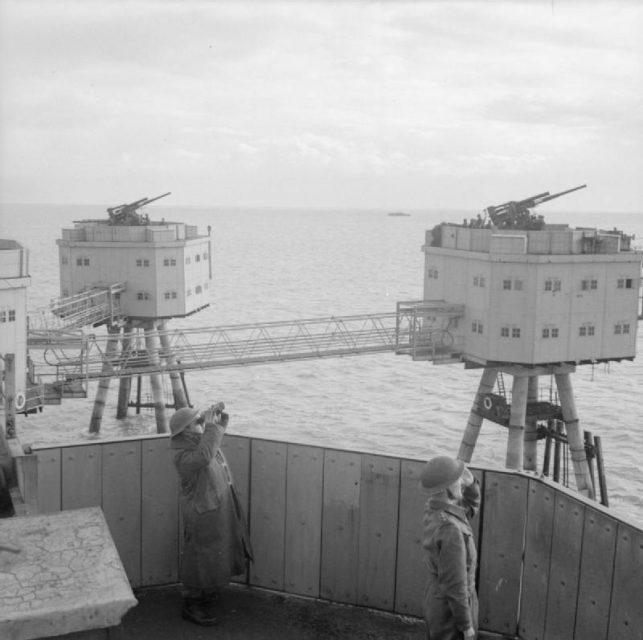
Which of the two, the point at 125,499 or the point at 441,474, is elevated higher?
the point at 441,474

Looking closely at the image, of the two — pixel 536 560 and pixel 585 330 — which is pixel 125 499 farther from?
pixel 585 330

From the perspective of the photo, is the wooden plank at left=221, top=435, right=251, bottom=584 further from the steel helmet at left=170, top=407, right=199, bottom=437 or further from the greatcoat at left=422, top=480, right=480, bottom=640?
the greatcoat at left=422, top=480, right=480, bottom=640

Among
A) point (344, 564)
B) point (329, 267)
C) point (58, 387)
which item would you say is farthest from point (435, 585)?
point (329, 267)

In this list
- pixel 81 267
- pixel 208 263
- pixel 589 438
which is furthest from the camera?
pixel 208 263

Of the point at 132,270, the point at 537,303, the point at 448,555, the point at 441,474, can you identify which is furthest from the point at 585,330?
the point at 448,555

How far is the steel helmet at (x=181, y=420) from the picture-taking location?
28.7 feet

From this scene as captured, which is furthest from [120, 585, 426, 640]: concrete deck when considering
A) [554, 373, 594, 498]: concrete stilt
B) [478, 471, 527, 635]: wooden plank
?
[554, 373, 594, 498]: concrete stilt

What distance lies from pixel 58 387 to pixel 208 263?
13.7m

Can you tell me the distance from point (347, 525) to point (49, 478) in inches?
119

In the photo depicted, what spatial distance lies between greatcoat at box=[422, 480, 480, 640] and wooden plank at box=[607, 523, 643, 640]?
1.28 m

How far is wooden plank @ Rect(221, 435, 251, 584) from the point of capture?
9.79 metres

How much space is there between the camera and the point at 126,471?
380 inches

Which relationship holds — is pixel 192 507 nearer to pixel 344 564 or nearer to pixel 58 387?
pixel 344 564

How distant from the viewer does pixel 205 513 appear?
29.1 ft
